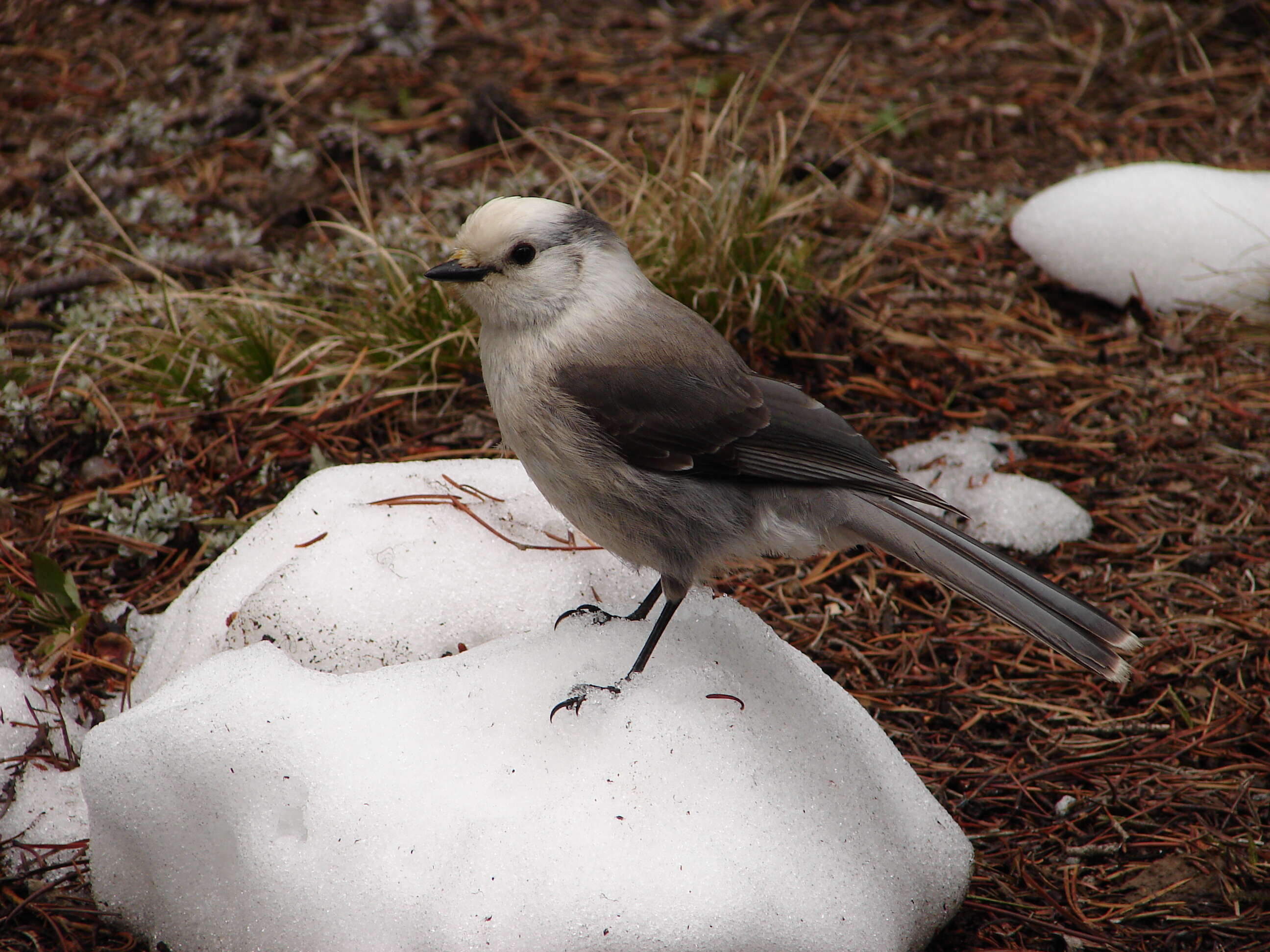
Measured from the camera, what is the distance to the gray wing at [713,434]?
9.30 ft

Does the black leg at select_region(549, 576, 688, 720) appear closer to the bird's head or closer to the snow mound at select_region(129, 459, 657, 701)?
the snow mound at select_region(129, 459, 657, 701)

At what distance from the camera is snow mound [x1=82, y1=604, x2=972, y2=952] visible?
7.44 ft

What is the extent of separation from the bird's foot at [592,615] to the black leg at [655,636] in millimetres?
126

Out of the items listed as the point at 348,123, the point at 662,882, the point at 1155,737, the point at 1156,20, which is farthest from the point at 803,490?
the point at 1156,20

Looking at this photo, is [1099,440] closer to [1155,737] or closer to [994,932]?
[1155,737]

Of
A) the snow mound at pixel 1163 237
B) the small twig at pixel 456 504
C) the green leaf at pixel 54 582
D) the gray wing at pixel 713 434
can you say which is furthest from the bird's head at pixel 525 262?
the snow mound at pixel 1163 237

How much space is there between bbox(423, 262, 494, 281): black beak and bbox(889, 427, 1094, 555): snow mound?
1775mm

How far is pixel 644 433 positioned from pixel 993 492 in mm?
1673

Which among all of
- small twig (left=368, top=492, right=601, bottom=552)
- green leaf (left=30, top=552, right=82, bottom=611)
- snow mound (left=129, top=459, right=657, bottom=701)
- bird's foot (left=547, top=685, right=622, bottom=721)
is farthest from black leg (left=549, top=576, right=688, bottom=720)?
green leaf (left=30, top=552, right=82, bottom=611)

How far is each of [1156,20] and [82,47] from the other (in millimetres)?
6340

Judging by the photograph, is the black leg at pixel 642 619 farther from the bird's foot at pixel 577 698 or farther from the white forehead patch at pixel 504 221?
the white forehead patch at pixel 504 221

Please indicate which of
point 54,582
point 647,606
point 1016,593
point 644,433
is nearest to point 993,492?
point 1016,593

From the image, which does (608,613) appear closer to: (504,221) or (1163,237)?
(504,221)

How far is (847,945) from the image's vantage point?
235cm
